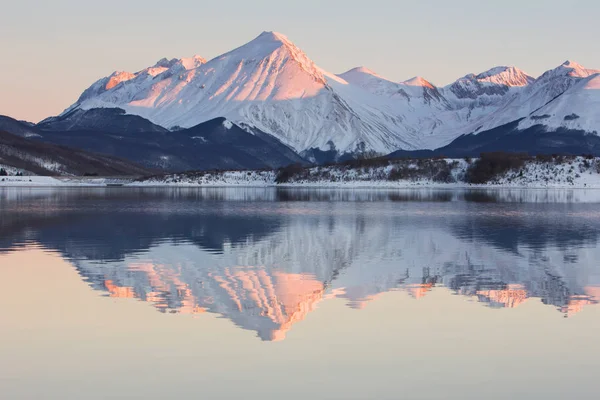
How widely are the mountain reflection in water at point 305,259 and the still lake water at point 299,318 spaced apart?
0.12 metres

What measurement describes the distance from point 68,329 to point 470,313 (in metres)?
11.0

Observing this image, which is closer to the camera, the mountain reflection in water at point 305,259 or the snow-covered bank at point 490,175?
the mountain reflection in water at point 305,259

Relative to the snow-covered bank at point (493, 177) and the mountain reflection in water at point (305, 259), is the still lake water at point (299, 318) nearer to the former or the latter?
the mountain reflection in water at point (305, 259)

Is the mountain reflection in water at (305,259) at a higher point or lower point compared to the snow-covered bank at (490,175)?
lower

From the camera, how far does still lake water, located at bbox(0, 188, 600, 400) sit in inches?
685

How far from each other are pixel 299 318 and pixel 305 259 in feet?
44.8

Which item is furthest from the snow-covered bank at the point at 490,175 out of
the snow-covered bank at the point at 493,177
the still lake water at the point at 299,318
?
the still lake water at the point at 299,318

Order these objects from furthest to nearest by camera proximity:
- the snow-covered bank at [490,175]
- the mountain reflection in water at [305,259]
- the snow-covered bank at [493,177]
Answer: the snow-covered bank at [490,175] → the snow-covered bank at [493,177] → the mountain reflection in water at [305,259]

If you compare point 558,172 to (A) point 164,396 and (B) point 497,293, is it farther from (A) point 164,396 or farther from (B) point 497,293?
(A) point 164,396

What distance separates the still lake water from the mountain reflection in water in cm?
12

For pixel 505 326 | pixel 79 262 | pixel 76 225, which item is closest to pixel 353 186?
pixel 76 225

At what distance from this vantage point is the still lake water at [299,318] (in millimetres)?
17406

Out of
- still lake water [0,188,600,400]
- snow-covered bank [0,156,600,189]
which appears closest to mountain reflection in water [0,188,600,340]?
still lake water [0,188,600,400]

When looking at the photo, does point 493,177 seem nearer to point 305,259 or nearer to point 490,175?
point 490,175
